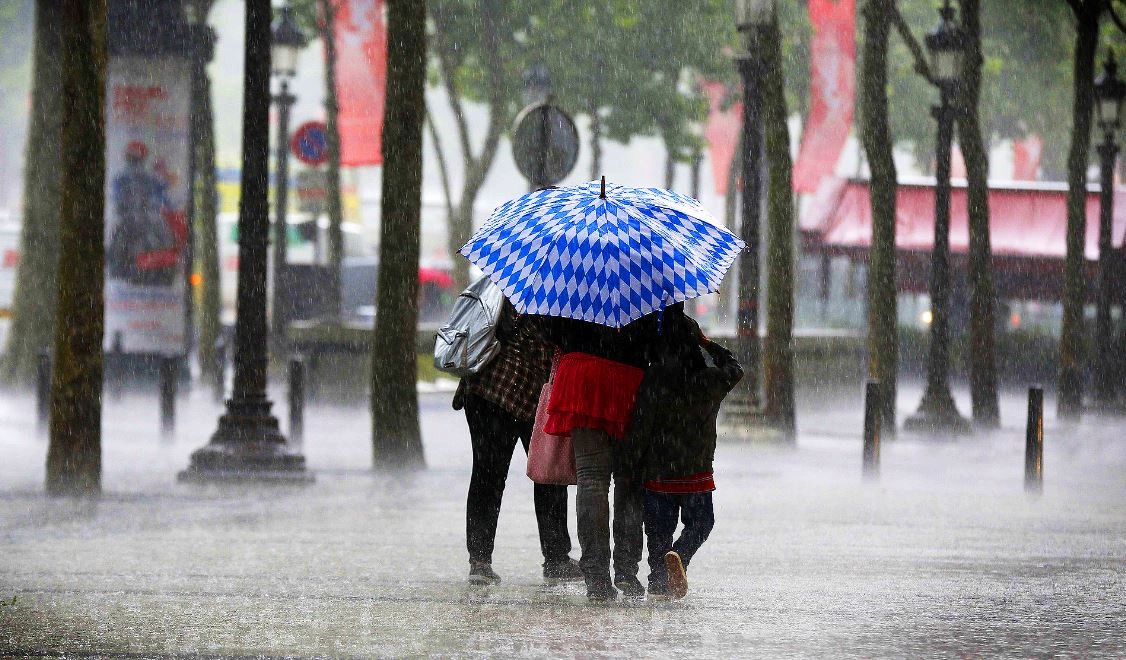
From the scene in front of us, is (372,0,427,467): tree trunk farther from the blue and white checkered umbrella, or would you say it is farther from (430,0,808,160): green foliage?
(430,0,808,160): green foliage

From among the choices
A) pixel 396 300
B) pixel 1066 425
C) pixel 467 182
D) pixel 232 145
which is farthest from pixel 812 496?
pixel 232 145

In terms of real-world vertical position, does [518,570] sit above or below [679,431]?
below

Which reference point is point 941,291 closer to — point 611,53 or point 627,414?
point 627,414

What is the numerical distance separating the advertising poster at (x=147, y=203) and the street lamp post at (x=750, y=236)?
7.94 meters

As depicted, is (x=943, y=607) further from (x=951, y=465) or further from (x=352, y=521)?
(x=951, y=465)

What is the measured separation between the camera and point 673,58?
4206 centimetres

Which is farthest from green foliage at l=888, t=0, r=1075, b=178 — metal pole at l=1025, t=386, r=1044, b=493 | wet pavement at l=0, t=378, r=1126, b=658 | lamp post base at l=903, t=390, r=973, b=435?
wet pavement at l=0, t=378, r=1126, b=658

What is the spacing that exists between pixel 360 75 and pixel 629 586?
21704 millimetres

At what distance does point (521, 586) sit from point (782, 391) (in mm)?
12245

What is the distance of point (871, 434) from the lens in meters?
17.4

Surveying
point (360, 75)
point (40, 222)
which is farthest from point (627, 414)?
Answer: point (360, 75)

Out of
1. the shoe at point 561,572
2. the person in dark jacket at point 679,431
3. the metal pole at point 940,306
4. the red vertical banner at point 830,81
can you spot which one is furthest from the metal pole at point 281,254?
the person in dark jacket at point 679,431

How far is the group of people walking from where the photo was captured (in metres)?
8.92

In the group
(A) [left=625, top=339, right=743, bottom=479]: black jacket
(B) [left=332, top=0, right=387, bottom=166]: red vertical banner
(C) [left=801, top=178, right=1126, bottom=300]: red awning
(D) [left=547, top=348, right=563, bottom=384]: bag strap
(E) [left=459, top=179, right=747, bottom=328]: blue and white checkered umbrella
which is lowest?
(A) [left=625, top=339, right=743, bottom=479]: black jacket
